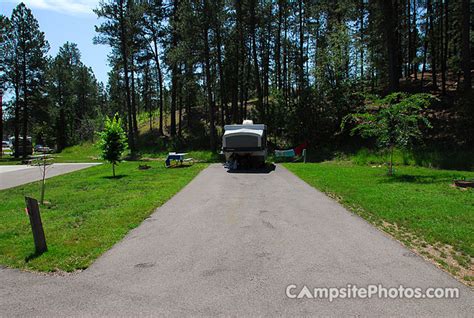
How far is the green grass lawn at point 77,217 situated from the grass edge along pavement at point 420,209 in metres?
5.32

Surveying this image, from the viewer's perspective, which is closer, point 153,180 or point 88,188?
point 88,188

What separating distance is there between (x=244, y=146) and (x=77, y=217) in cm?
1223

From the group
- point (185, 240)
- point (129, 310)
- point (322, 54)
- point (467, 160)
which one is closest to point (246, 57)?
point (322, 54)

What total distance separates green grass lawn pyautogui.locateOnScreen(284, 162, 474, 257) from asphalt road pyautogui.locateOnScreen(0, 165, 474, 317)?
876 mm

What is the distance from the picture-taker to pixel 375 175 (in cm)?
1545

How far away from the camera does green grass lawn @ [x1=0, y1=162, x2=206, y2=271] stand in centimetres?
577

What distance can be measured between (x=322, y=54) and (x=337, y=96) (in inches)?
150

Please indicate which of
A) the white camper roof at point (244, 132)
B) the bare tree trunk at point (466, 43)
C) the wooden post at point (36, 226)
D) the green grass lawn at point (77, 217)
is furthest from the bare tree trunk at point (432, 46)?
the wooden post at point (36, 226)

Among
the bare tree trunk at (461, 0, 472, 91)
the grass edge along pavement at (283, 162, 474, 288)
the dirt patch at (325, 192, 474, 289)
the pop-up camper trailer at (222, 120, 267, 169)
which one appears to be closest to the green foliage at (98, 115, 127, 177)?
the pop-up camper trailer at (222, 120, 267, 169)

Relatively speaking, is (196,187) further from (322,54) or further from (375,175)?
(322,54)

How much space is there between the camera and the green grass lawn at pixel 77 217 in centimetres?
577

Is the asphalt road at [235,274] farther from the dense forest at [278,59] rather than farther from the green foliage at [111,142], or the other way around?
the dense forest at [278,59]

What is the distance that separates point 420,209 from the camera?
8.53m

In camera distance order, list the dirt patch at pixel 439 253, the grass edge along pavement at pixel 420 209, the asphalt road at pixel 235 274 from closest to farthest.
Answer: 1. the asphalt road at pixel 235 274
2. the dirt patch at pixel 439 253
3. the grass edge along pavement at pixel 420 209
